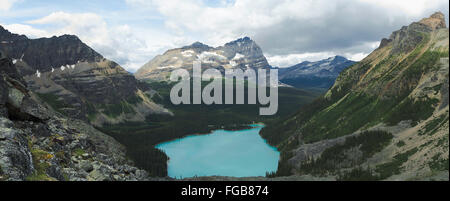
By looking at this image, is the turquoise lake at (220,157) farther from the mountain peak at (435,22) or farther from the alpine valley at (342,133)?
the mountain peak at (435,22)

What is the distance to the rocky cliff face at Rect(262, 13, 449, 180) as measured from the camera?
55097mm

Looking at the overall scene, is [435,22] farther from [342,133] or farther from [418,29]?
[342,133]

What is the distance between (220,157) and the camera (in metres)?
146

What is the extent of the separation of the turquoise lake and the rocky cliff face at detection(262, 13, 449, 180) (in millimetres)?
12871

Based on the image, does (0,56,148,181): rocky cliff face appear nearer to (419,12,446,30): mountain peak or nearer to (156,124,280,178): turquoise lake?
(156,124,280,178): turquoise lake

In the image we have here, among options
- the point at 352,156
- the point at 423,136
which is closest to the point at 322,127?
the point at 352,156

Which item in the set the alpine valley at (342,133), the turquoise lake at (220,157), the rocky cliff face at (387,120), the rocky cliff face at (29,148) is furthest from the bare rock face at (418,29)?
the rocky cliff face at (29,148)

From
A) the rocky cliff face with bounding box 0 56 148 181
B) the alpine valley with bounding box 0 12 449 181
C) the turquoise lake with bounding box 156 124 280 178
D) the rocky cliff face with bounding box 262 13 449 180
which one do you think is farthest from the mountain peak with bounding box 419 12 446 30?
the rocky cliff face with bounding box 0 56 148 181

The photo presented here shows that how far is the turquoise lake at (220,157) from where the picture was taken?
118 metres

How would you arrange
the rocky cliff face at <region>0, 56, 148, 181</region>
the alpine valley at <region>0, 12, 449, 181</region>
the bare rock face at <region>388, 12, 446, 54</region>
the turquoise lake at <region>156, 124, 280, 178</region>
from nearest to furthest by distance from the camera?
Result: the rocky cliff face at <region>0, 56, 148, 181</region>, the alpine valley at <region>0, 12, 449, 181</region>, the turquoise lake at <region>156, 124, 280, 178</region>, the bare rock face at <region>388, 12, 446, 54</region>

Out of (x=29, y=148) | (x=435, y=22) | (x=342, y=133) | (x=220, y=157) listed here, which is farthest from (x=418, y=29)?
(x=29, y=148)

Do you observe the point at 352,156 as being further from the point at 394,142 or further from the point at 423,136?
the point at 423,136

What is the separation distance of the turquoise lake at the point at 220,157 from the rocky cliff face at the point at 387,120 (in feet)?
42.2
